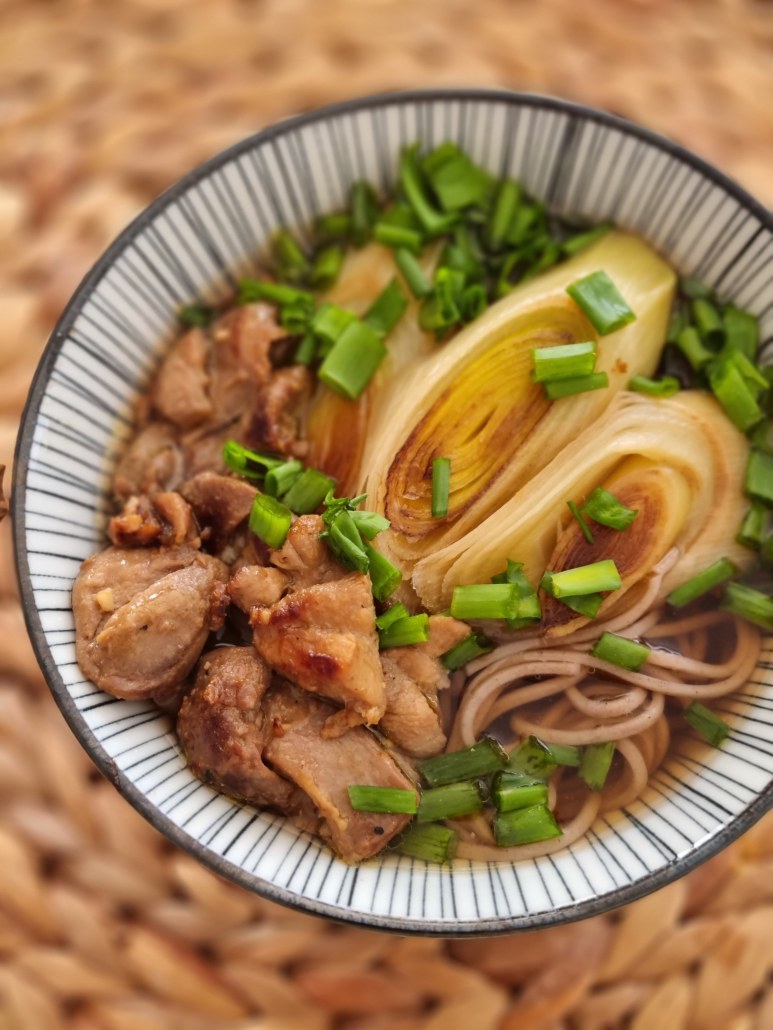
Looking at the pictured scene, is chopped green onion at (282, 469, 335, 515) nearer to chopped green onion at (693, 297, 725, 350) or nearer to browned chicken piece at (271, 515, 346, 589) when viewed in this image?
browned chicken piece at (271, 515, 346, 589)

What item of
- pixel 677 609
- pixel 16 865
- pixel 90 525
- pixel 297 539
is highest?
pixel 90 525

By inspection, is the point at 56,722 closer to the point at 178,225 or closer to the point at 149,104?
the point at 178,225

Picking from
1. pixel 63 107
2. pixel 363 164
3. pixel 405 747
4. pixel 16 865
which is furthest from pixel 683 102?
pixel 16 865

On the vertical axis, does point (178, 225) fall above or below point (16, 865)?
above

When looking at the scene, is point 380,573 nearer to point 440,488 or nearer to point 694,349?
point 440,488

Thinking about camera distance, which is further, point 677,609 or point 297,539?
point 677,609

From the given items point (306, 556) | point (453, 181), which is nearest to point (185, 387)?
point (306, 556)

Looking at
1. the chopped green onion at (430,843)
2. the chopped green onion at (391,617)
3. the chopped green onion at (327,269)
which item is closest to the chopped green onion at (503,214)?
the chopped green onion at (327,269)

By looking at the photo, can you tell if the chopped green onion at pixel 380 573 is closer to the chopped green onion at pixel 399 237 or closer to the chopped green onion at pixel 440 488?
the chopped green onion at pixel 440 488
